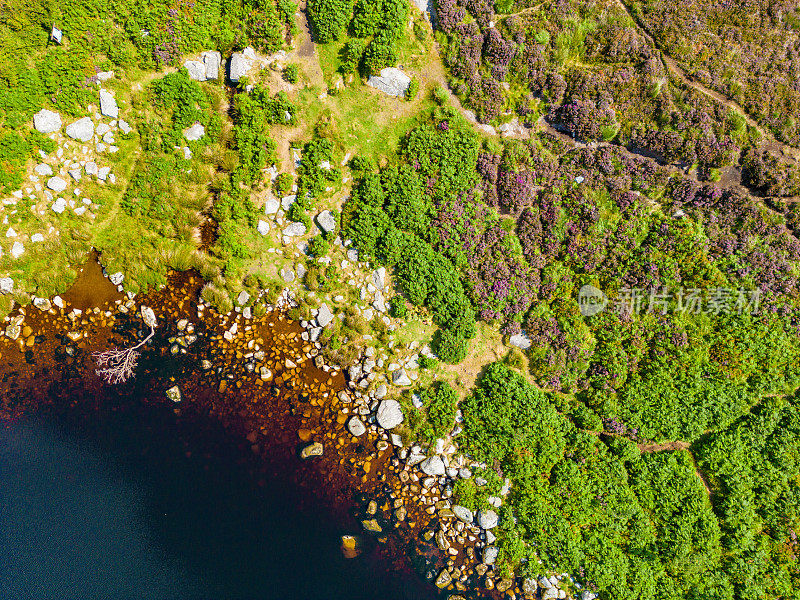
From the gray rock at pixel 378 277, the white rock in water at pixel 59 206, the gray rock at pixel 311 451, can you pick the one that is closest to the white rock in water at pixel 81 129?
the white rock in water at pixel 59 206

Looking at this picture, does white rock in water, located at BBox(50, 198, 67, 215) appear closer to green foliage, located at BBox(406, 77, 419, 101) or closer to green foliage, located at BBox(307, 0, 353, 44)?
green foliage, located at BBox(307, 0, 353, 44)

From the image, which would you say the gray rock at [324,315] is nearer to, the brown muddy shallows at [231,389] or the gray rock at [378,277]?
the brown muddy shallows at [231,389]

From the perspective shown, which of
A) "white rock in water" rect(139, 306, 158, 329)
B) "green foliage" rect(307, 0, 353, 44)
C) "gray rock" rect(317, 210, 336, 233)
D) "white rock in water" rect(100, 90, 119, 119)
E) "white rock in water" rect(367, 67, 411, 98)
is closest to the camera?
"green foliage" rect(307, 0, 353, 44)

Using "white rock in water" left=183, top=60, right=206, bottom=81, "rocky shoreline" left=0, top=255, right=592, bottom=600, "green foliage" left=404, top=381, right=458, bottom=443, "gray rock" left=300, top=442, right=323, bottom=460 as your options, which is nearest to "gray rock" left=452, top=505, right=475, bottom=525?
"rocky shoreline" left=0, top=255, right=592, bottom=600

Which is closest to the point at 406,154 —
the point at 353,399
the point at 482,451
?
the point at 353,399

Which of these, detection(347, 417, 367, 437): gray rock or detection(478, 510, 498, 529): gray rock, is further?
detection(347, 417, 367, 437): gray rock

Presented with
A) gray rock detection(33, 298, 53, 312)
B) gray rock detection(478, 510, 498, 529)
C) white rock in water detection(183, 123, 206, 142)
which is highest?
white rock in water detection(183, 123, 206, 142)
